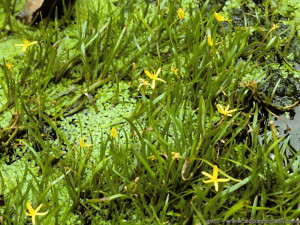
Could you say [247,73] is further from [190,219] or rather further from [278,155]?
[190,219]

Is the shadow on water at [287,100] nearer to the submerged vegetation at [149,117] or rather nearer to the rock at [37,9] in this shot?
the submerged vegetation at [149,117]

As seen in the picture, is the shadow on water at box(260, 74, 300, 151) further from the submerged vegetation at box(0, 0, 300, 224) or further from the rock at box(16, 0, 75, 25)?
the rock at box(16, 0, 75, 25)

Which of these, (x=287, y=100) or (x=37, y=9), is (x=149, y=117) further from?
(x=37, y=9)

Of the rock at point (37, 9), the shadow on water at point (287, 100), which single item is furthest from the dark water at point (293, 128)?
the rock at point (37, 9)

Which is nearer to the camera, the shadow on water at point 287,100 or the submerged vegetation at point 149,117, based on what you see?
the submerged vegetation at point 149,117

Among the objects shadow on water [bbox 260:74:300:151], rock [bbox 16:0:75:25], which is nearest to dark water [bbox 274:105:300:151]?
shadow on water [bbox 260:74:300:151]

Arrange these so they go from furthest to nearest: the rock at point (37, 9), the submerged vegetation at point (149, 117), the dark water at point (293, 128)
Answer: the rock at point (37, 9) < the dark water at point (293, 128) < the submerged vegetation at point (149, 117)
